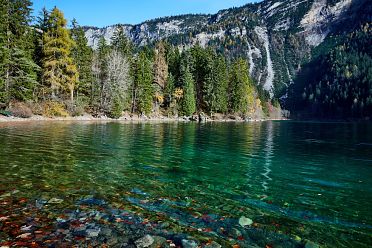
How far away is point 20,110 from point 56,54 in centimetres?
1371

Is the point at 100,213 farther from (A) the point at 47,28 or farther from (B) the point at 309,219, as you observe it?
(A) the point at 47,28

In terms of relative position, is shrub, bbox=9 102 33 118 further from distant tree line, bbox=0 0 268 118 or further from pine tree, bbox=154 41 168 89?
pine tree, bbox=154 41 168 89

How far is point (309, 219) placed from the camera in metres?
8.15

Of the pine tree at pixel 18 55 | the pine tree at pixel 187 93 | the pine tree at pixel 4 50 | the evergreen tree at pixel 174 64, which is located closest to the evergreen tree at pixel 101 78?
the pine tree at pixel 18 55

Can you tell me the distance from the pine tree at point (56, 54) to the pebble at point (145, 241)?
5362cm

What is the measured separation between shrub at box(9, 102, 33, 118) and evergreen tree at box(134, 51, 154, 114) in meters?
31.9

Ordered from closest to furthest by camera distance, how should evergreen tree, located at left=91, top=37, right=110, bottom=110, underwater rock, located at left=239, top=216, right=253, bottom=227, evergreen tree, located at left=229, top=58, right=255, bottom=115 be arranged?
underwater rock, located at left=239, top=216, right=253, bottom=227 < evergreen tree, located at left=91, top=37, right=110, bottom=110 < evergreen tree, located at left=229, top=58, right=255, bottom=115

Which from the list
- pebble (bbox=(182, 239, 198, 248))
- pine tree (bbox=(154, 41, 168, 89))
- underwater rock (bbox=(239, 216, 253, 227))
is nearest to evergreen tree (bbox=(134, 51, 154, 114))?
pine tree (bbox=(154, 41, 168, 89))

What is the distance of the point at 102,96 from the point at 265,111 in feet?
346

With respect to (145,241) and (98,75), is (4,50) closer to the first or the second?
(98,75)

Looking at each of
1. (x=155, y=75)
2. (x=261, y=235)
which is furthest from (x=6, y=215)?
(x=155, y=75)

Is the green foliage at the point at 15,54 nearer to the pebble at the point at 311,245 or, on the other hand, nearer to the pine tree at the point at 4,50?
the pine tree at the point at 4,50

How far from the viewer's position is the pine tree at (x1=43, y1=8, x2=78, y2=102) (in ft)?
181

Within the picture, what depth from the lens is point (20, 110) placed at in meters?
48.3
